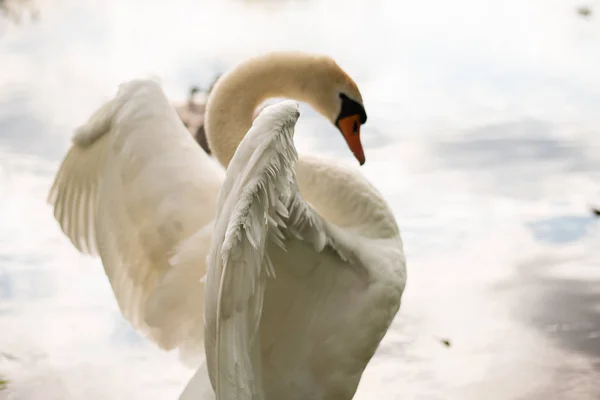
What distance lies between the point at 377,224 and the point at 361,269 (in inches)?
6.6

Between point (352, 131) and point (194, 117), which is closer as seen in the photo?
point (352, 131)

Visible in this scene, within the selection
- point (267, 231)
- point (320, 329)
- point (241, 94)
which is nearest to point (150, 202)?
point (241, 94)

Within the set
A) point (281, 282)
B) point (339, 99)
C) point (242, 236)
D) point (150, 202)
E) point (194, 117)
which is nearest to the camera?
point (242, 236)

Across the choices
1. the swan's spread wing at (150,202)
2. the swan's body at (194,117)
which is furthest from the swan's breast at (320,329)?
the swan's body at (194,117)

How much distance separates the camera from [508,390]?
2.08 metres

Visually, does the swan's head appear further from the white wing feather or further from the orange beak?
the white wing feather

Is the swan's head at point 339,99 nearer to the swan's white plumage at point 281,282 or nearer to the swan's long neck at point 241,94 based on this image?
the swan's long neck at point 241,94

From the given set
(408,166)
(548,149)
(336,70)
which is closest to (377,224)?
(336,70)

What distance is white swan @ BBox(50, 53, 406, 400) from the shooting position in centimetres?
112

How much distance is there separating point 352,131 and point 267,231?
0.60 meters

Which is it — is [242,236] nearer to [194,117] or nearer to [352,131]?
[352,131]

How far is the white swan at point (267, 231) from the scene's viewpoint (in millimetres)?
1121

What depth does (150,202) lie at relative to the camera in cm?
133

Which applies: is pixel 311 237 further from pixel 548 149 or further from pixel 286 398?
pixel 548 149
